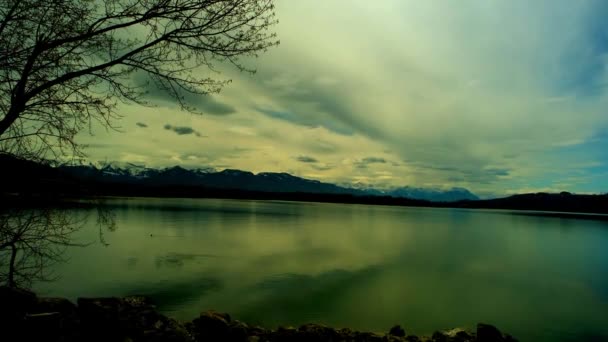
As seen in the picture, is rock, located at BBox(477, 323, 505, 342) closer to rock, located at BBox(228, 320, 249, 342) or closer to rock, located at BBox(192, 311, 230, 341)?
rock, located at BBox(228, 320, 249, 342)

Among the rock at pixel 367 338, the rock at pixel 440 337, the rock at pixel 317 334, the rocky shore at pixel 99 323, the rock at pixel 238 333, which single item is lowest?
the rock at pixel 440 337

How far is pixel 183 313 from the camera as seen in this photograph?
1598cm

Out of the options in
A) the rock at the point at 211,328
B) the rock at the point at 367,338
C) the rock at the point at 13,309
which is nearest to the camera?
the rock at the point at 13,309

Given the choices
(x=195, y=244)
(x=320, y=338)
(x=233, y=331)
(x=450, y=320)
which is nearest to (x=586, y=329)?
(x=450, y=320)

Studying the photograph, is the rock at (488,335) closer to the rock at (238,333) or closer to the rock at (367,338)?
the rock at (367,338)

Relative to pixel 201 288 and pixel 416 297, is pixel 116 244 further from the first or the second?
pixel 416 297

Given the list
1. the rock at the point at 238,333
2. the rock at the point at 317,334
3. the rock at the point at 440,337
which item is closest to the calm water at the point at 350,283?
the rock at the point at 440,337

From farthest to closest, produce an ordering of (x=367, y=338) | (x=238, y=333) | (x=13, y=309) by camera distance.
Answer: (x=367, y=338), (x=238, y=333), (x=13, y=309)

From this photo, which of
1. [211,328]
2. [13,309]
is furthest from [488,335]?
[13,309]

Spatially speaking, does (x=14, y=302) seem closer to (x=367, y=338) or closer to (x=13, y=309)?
(x=13, y=309)

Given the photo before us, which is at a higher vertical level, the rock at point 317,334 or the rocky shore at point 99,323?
the rocky shore at point 99,323

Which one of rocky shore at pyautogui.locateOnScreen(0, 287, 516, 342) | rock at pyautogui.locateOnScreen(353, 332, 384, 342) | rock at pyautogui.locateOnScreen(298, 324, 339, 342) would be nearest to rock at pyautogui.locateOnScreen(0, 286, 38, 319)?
rocky shore at pyautogui.locateOnScreen(0, 287, 516, 342)

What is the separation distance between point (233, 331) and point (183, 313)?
5769mm

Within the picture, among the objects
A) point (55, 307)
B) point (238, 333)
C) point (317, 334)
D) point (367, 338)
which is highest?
point (55, 307)
